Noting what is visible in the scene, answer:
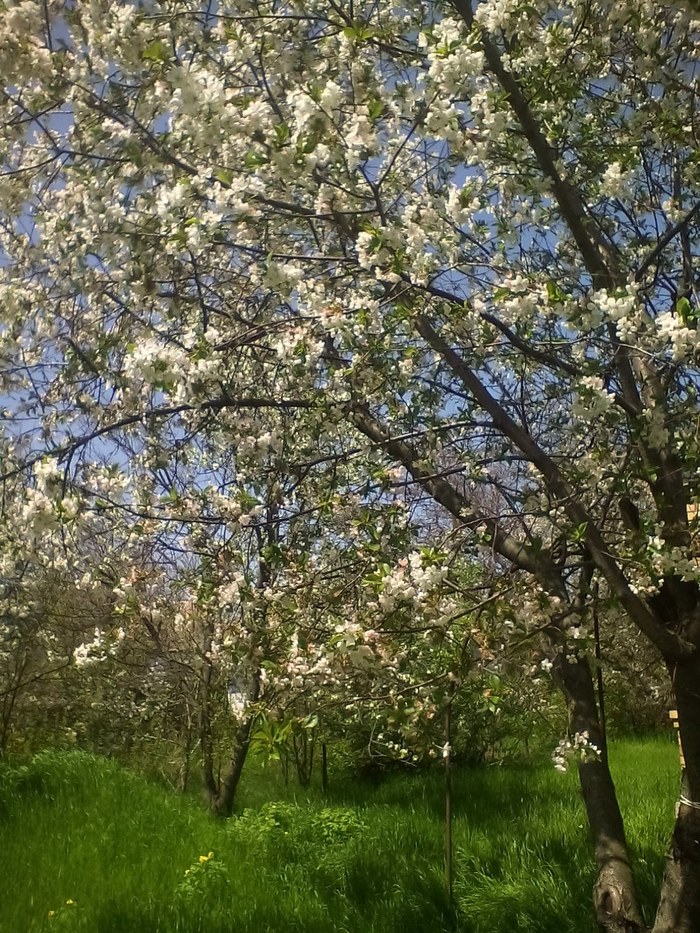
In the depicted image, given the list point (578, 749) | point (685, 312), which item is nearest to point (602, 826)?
point (578, 749)

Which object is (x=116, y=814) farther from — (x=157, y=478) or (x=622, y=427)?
(x=622, y=427)

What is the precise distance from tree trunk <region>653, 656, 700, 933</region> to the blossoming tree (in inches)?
0.4

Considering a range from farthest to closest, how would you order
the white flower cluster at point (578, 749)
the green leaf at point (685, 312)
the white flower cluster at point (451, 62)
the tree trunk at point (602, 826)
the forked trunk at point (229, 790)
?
the forked trunk at point (229, 790) < the tree trunk at point (602, 826) < the white flower cluster at point (578, 749) < the white flower cluster at point (451, 62) < the green leaf at point (685, 312)

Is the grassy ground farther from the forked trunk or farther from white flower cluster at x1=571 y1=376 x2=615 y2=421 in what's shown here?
white flower cluster at x1=571 y1=376 x2=615 y2=421

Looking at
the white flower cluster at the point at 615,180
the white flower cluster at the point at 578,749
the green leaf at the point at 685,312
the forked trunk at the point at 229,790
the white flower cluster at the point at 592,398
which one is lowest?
the forked trunk at the point at 229,790

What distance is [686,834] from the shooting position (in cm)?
340

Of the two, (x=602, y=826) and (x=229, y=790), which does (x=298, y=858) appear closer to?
(x=229, y=790)

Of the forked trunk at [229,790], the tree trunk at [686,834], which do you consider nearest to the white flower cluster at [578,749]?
the tree trunk at [686,834]

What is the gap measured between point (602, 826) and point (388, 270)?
2.95m

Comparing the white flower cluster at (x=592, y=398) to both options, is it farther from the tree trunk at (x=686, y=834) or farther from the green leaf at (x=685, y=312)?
the tree trunk at (x=686, y=834)

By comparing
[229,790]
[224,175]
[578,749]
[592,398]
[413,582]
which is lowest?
[229,790]

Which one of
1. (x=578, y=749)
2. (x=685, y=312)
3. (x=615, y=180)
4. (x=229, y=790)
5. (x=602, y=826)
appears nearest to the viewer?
(x=685, y=312)

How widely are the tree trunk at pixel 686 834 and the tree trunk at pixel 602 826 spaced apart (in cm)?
20

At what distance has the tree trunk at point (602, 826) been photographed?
362 centimetres
